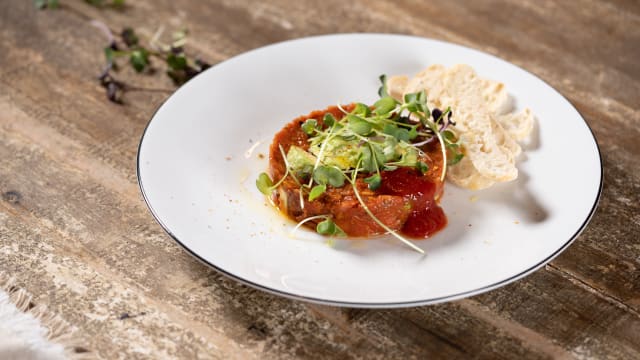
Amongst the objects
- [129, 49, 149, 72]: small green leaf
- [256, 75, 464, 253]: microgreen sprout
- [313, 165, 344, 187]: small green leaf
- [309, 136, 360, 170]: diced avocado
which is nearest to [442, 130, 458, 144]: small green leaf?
[256, 75, 464, 253]: microgreen sprout

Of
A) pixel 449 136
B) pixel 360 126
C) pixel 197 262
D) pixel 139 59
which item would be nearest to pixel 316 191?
pixel 360 126

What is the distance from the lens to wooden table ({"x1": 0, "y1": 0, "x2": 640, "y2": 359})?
6.80ft

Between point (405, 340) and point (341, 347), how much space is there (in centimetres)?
17

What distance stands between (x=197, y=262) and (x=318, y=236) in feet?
1.24

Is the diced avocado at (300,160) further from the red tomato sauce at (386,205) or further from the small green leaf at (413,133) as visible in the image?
the small green leaf at (413,133)

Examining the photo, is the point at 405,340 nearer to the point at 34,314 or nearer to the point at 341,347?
the point at 341,347

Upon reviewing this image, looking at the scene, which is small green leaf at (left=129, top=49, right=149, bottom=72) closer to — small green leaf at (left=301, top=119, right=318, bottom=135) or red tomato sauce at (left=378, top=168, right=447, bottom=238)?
small green leaf at (left=301, top=119, right=318, bottom=135)

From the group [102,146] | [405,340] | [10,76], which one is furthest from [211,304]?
[10,76]

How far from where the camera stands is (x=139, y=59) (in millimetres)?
3248

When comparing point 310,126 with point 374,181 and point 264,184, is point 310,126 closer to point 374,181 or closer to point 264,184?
point 264,184

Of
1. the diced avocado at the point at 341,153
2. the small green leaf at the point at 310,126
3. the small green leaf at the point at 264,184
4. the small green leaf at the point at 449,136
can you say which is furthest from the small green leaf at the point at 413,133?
the small green leaf at the point at 264,184

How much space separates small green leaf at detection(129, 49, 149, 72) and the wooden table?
0.06 metres

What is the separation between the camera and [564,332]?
2100 mm

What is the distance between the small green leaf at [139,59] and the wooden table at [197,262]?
61 millimetres
